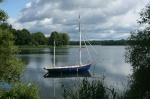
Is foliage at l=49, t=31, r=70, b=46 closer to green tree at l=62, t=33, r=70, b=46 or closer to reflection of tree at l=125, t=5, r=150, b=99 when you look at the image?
green tree at l=62, t=33, r=70, b=46

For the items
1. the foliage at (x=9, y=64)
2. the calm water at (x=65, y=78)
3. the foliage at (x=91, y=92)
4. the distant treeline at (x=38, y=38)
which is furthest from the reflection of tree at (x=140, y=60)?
the distant treeline at (x=38, y=38)

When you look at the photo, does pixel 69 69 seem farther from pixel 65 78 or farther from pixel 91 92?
pixel 91 92

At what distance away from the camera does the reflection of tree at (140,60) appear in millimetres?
15078

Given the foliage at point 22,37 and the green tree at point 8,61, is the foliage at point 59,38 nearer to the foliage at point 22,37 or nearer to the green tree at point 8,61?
the foliage at point 22,37

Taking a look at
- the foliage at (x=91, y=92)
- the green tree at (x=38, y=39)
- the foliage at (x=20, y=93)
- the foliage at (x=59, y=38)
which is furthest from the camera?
the green tree at (x=38, y=39)

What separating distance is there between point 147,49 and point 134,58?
1.09 metres

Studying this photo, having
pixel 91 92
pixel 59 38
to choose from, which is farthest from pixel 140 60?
pixel 59 38

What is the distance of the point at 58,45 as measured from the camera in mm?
179250

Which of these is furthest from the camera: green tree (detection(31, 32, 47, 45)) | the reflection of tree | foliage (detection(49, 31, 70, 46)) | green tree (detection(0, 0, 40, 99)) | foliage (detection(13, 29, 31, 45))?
green tree (detection(31, 32, 47, 45))

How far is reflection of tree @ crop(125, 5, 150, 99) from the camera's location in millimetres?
15078

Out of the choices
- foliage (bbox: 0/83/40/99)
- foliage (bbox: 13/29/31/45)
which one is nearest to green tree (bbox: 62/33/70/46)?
foliage (bbox: 13/29/31/45)

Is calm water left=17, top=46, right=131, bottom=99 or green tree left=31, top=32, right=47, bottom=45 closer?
calm water left=17, top=46, right=131, bottom=99

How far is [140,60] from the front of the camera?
52.5 feet

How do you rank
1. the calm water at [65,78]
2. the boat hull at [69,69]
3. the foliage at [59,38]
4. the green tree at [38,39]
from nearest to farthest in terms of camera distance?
1. the calm water at [65,78]
2. the boat hull at [69,69]
3. the foliage at [59,38]
4. the green tree at [38,39]
